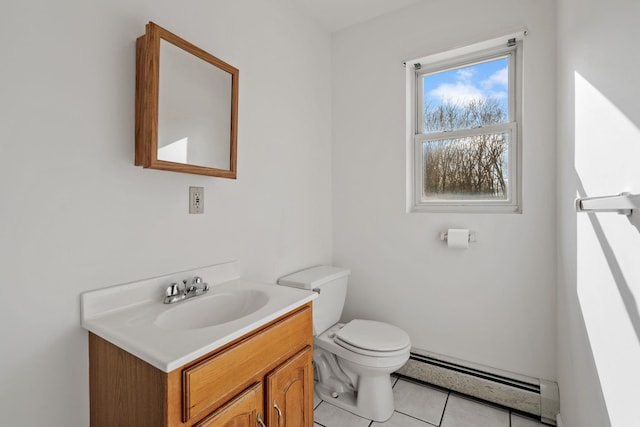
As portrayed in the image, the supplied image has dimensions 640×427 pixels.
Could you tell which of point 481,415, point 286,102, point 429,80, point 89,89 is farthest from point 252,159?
point 481,415

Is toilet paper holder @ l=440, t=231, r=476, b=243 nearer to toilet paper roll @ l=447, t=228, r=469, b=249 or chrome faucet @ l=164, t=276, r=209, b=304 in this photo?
toilet paper roll @ l=447, t=228, r=469, b=249

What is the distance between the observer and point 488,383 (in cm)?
178

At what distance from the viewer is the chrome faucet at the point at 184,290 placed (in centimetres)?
117

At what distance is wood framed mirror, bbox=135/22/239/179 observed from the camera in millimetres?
1085

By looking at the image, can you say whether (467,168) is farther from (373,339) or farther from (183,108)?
(183,108)

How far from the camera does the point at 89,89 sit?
102 cm

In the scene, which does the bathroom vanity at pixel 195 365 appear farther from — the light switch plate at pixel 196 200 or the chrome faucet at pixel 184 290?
the light switch plate at pixel 196 200

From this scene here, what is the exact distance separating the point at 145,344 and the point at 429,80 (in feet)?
7.38

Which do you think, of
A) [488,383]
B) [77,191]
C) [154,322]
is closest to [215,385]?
[154,322]

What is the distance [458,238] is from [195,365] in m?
1.59

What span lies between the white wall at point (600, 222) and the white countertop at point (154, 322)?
938 mm

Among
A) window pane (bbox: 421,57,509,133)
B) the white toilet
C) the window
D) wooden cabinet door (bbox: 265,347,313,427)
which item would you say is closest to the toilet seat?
the white toilet

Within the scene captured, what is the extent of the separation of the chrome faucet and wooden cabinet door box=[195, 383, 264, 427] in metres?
0.46

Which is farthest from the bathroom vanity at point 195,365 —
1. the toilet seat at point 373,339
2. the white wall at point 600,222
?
the white wall at point 600,222
